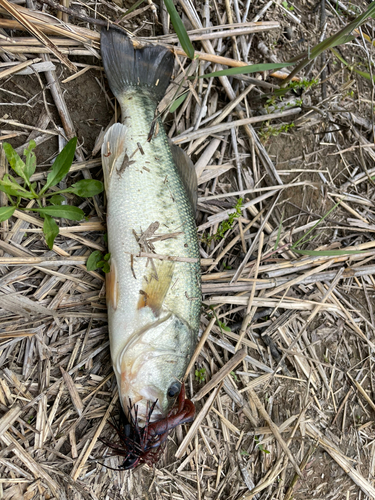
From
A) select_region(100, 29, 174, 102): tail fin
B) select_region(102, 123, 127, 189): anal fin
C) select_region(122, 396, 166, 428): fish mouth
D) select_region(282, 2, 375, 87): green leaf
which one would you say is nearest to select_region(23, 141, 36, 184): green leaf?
select_region(102, 123, 127, 189): anal fin

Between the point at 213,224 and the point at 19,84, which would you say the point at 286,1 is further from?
the point at 19,84

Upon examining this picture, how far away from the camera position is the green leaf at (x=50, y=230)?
103 inches

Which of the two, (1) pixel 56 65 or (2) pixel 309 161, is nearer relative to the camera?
(1) pixel 56 65

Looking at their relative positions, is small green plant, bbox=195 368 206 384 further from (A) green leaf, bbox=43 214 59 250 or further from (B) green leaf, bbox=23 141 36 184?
(B) green leaf, bbox=23 141 36 184

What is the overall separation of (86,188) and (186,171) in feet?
2.71

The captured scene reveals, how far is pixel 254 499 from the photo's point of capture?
3.31 meters

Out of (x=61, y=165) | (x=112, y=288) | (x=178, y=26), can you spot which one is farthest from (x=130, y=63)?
(x=112, y=288)

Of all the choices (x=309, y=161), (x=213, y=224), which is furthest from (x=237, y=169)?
(x=309, y=161)

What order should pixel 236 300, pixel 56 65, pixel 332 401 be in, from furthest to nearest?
pixel 332 401 < pixel 236 300 < pixel 56 65

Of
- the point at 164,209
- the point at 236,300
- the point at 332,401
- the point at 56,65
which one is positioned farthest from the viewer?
the point at 332,401

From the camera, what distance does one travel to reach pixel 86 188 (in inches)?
108

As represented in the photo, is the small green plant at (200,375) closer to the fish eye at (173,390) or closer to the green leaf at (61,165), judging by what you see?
the fish eye at (173,390)

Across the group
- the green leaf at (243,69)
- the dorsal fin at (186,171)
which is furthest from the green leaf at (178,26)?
the dorsal fin at (186,171)

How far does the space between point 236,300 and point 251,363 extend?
0.66m
